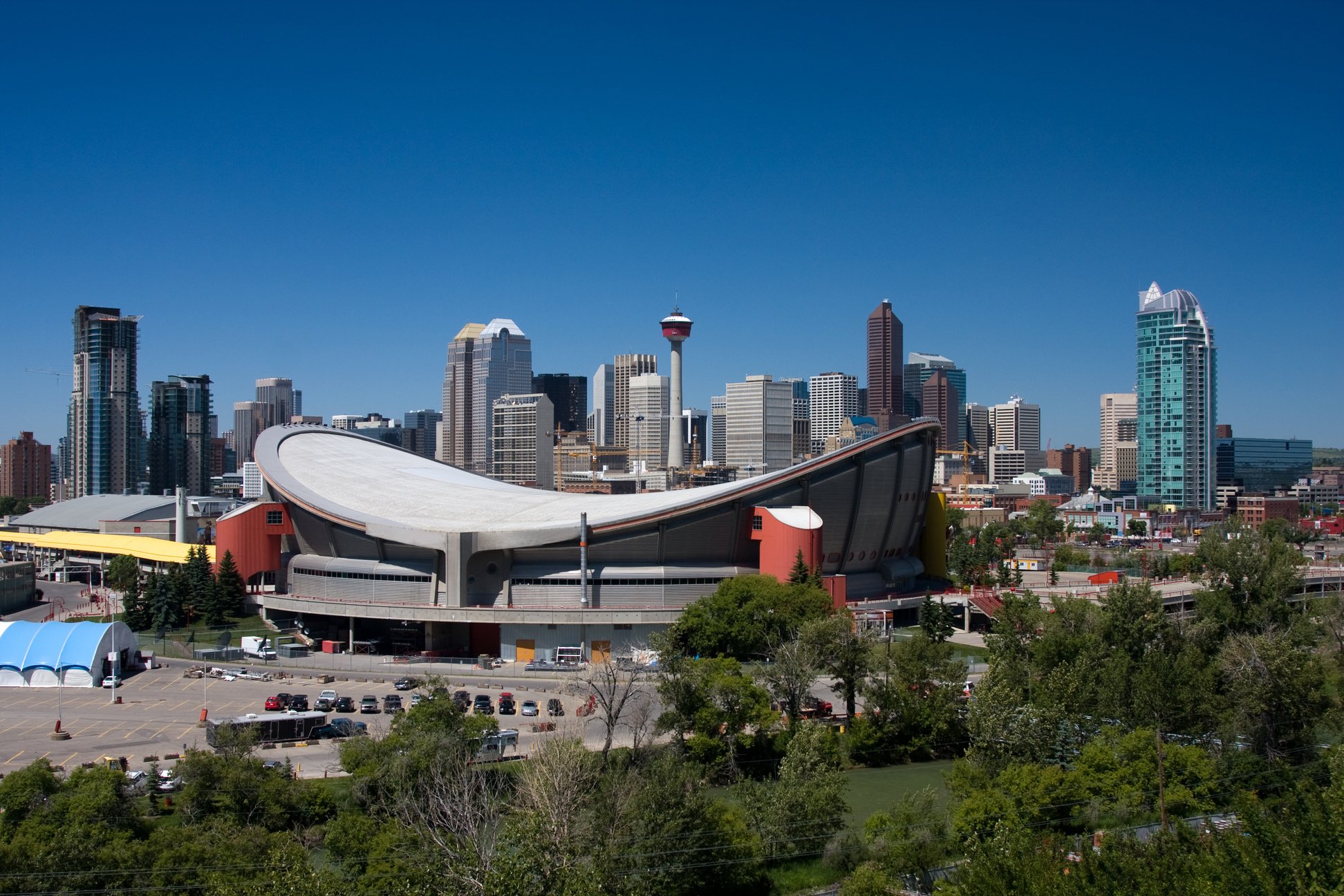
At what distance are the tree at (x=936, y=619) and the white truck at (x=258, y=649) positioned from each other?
2597 cm

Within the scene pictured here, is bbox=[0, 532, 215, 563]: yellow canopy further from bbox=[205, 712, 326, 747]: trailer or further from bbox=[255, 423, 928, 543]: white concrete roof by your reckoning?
bbox=[205, 712, 326, 747]: trailer

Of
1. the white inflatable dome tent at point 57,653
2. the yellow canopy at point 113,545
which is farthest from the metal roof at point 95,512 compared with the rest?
the white inflatable dome tent at point 57,653

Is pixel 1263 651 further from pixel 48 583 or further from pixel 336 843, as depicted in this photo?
pixel 48 583

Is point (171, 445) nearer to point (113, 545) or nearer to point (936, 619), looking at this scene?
point (113, 545)

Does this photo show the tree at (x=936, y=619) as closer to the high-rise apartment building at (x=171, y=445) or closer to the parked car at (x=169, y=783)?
the parked car at (x=169, y=783)

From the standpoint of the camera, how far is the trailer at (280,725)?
112 feet

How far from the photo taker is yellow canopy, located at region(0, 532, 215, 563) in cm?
6750

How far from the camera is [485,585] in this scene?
50.1 m

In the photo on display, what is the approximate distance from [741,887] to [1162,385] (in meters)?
161

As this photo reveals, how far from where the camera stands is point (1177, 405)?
167250 millimetres

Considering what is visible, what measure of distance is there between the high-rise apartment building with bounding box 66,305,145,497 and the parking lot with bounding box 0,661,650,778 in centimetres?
12818

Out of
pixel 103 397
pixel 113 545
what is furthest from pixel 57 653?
pixel 103 397

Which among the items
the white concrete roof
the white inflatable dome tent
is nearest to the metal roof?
the white concrete roof

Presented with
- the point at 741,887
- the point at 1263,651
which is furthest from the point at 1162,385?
the point at 741,887
